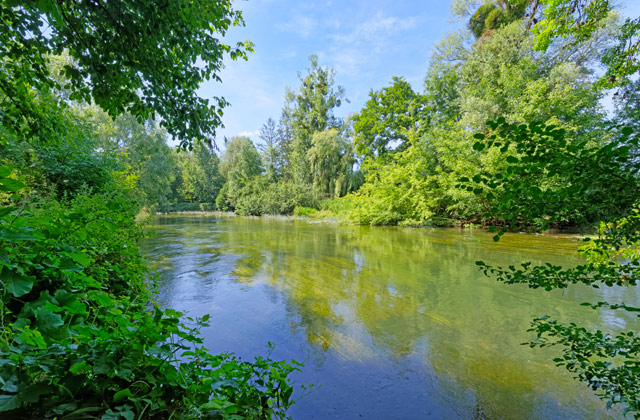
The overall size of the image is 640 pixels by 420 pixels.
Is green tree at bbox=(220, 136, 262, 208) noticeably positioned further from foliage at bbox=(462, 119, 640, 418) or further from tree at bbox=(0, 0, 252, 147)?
foliage at bbox=(462, 119, 640, 418)

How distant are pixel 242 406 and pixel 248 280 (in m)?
5.25

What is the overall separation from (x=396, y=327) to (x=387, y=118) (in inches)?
928

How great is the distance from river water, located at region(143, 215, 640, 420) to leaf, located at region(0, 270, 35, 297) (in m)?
2.24

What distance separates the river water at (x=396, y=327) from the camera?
2570 millimetres

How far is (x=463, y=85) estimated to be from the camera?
19391mm

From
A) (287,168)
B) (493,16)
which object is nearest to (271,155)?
(287,168)

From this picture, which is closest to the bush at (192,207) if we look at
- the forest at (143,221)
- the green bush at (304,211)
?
the green bush at (304,211)

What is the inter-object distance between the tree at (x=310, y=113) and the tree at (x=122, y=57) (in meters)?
29.0

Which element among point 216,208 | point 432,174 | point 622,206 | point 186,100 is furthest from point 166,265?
point 216,208

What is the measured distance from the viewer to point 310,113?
113ft

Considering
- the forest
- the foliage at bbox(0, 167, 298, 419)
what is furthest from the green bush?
the foliage at bbox(0, 167, 298, 419)

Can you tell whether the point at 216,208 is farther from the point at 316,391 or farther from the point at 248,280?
the point at 316,391

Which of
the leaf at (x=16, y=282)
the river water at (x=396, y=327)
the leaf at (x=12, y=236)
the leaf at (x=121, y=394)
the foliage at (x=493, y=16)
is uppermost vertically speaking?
the foliage at (x=493, y=16)

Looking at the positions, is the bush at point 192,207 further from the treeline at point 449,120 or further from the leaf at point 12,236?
the leaf at point 12,236
